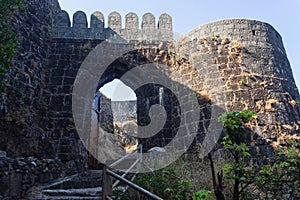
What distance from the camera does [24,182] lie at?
4633mm

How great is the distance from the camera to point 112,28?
741 centimetres

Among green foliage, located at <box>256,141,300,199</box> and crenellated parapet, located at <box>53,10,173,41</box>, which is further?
crenellated parapet, located at <box>53,10,173,41</box>

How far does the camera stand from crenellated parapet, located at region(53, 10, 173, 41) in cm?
722

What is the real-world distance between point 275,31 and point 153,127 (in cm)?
377

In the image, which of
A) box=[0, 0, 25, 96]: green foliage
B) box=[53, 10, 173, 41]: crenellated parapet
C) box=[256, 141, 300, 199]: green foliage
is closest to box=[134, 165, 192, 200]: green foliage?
box=[256, 141, 300, 199]: green foliage

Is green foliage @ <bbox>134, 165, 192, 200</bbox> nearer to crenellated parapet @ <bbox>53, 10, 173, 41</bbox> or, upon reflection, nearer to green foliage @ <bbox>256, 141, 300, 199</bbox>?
green foliage @ <bbox>256, 141, 300, 199</bbox>

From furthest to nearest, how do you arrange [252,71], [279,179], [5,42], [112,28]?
[112,28] → [252,71] → [5,42] → [279,179]

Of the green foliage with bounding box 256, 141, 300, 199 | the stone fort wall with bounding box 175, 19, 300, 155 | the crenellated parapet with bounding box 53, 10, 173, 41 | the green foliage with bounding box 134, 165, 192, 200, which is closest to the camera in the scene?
the green foliage with bounding box 134, 165, 192, 200

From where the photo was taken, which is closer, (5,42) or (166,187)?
(166,187)

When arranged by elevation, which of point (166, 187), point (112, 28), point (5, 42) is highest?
point (112, 28)

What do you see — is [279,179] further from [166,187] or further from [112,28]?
[112,28]

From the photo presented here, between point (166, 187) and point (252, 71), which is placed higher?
point (252, 71)

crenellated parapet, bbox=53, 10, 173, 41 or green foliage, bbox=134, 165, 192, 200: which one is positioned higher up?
crenellated parapet, bbox=53, 10, 173, 41

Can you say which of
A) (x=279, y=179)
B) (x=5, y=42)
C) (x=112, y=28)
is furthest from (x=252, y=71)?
(x=5, y=42)
